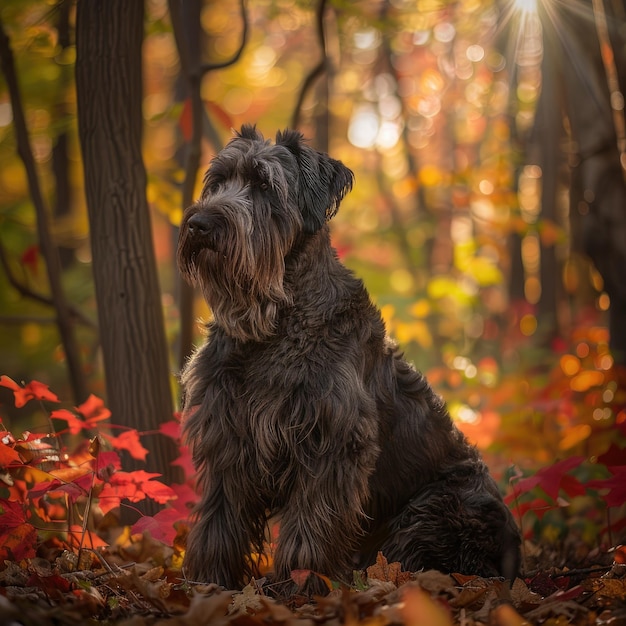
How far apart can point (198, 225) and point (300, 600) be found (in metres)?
1.90

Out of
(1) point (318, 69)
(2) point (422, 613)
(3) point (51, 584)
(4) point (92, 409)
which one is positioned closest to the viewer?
(2) point (422, 613)

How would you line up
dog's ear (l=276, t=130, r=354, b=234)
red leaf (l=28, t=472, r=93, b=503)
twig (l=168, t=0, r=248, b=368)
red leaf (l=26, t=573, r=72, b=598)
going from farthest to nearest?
twig (l=168, t=0, r=248, b=368) < dog's ear (l=276, t=130, r=354, b=234) < red leaf (l=28, t=472, r=93, b=503) < red leaf (l=26, t=573, r=72, b=598)

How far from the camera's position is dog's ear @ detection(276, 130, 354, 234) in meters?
3.88

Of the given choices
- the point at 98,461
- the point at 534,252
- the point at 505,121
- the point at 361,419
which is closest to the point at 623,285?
the point at 361,419

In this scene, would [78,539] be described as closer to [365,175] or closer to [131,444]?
[131,444]

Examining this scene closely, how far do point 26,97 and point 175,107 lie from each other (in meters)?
2.78

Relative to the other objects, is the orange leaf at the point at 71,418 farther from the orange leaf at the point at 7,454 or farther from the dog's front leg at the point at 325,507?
the dog's front leg at the point at 325,507

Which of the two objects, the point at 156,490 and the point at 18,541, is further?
the point at 156,490

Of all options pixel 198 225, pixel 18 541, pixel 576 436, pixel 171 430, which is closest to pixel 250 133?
pixel 198 225

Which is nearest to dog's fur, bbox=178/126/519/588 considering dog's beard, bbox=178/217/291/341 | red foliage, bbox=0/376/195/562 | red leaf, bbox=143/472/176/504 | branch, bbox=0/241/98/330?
dog's beard, bbox=178/217/291/341

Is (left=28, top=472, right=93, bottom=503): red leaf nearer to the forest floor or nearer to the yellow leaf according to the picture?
the forest floor

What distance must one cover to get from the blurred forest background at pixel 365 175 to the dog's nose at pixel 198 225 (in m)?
1.12

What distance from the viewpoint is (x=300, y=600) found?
345 cm

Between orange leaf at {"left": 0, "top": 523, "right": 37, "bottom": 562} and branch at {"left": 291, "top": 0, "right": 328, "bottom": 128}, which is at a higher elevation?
branch at {"left": 291, "top": 0, "right": 328, "bottom": 128}
